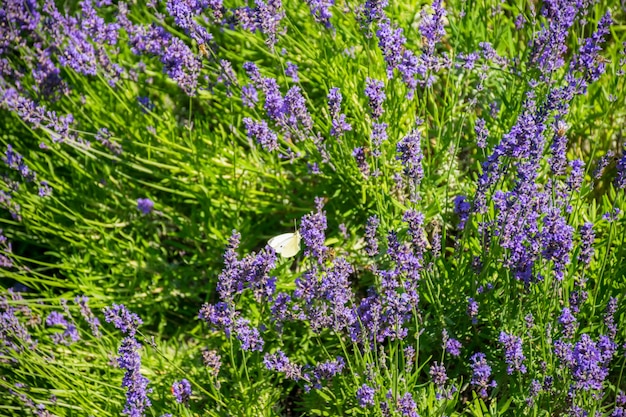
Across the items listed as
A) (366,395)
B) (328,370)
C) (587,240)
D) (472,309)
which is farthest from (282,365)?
(587,240)

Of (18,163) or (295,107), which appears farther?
(18,163)

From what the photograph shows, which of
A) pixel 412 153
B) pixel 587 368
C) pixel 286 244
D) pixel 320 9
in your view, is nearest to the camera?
pixel 587 368

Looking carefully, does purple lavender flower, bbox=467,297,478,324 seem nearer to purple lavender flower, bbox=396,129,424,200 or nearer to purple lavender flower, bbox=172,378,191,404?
purple lavender flower, bbox=396,129,424,200

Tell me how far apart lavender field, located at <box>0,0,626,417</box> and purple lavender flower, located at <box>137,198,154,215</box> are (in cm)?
5

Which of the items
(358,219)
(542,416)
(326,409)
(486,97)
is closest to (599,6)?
(486,97)

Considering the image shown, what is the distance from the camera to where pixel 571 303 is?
2635 mm

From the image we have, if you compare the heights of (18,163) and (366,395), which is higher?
(18,163)

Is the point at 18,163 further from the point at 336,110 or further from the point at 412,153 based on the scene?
the point at 412,153

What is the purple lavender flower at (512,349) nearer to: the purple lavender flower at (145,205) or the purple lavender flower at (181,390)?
the purple lavender flower at (181,390)

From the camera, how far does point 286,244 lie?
2.94 m

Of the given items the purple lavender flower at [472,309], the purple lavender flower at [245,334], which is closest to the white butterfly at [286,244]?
the purple lavender flower at [245,334]

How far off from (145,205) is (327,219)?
1.00 metres

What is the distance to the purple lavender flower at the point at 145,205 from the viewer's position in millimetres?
3758

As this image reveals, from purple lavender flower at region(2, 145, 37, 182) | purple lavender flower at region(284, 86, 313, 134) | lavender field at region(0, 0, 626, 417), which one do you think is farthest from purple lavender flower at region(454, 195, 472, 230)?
purple lavender flower at region(2, 145, 37, 182)
